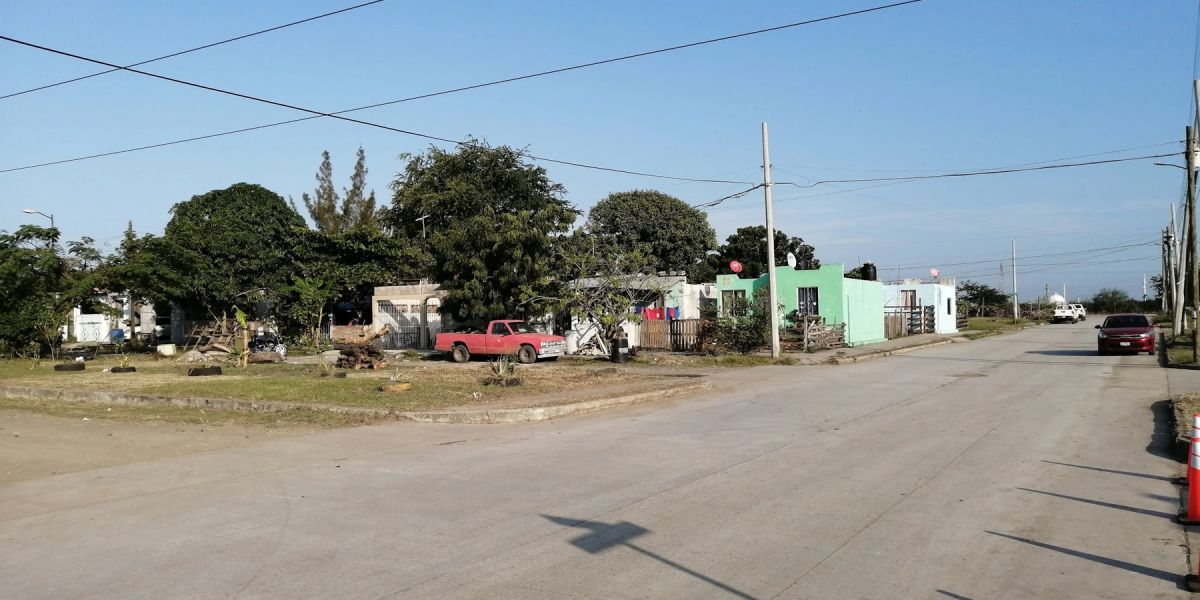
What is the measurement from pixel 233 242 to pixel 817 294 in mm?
26698

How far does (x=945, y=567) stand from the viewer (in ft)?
19.7

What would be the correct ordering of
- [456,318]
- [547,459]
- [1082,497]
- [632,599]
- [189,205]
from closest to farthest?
1. [632,599]
2. [1082,497]
3. [547,459]
4. [456,318]
5. [189,205]

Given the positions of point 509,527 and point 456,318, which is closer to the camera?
point 509,527

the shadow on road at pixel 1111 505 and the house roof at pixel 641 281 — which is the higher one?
the house roof at pixel 641 281

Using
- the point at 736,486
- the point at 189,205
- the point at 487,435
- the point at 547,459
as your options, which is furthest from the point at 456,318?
the point at 736,486

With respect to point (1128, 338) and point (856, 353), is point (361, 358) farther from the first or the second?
point (1128, 338)

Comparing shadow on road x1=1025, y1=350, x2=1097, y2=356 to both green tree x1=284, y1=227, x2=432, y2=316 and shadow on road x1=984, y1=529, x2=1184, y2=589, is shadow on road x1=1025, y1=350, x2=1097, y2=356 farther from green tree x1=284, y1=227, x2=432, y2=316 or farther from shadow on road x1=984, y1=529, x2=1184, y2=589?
shadow on road x1=984, y1=529, x2=1184, y2=589

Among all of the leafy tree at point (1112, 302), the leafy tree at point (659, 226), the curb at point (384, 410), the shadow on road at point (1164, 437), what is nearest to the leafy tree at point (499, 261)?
the curb at point (384, 410)

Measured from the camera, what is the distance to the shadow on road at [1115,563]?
5.77 meters

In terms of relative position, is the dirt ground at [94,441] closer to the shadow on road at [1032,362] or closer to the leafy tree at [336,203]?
the shadow on road at [1032,362]

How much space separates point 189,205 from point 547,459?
36300 mm

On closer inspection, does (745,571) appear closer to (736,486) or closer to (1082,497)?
(736,486)

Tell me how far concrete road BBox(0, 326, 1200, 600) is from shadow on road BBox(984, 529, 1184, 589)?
35 mm

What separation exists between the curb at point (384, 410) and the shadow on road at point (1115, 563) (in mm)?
9493
